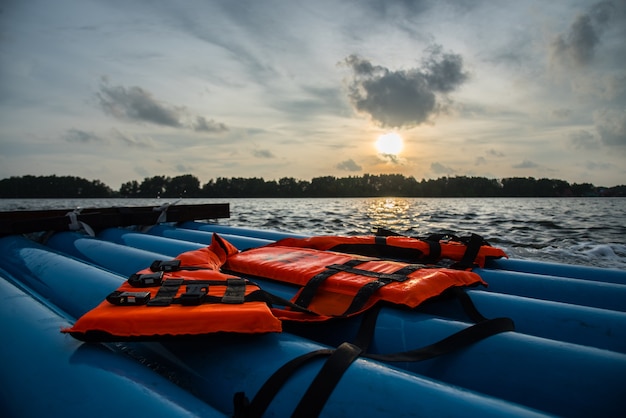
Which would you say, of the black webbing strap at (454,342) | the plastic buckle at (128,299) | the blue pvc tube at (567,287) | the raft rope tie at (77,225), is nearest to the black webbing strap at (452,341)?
the black webbing strap at (454,342)

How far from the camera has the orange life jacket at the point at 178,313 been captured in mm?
1434

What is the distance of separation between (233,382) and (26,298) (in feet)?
5.03

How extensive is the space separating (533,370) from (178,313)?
Result: 1360 millimetres

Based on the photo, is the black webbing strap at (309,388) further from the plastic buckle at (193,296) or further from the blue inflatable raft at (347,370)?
the plastic buckle at (193,296)

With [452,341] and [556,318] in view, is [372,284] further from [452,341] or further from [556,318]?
[556,318]

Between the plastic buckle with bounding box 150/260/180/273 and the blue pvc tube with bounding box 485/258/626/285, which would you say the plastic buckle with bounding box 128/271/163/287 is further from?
the blue pvc tube with bounding box 485/258/626/285

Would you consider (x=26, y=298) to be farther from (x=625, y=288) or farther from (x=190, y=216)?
(x=190, y=216)

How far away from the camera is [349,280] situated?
218cm

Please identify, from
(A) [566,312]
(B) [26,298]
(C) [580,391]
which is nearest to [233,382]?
(C) [580,391]

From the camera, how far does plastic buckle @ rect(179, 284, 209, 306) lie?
1.58 meters

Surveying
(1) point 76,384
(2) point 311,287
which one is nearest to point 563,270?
(2) point 311,287

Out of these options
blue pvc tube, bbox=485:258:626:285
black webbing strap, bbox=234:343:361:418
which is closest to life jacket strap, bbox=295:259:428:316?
black webbing strap, bbox=234:343:361:418

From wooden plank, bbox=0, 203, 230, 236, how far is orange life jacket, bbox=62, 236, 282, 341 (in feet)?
13.7

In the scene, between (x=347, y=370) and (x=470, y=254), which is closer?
(x=347, y=370)
